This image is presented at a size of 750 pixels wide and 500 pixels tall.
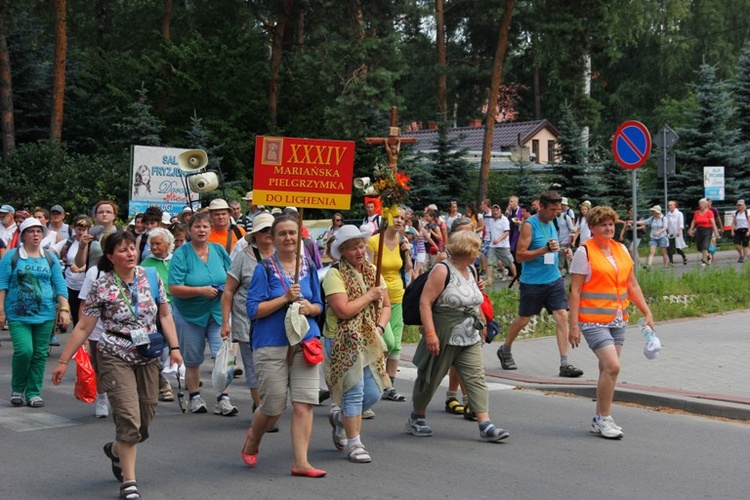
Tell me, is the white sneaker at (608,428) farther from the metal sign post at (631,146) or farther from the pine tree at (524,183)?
the pine tree at (524,183)

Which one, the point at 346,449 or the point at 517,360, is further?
the point at 517,360

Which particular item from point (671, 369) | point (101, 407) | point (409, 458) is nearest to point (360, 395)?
point (409, 458)

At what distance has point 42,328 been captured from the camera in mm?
10266

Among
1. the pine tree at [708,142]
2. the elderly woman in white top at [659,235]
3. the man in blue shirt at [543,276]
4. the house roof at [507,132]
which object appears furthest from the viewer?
the house roof at [507,132]

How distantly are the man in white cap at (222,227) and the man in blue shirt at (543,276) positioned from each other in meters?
3.01

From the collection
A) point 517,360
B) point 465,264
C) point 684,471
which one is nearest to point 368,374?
point 465,264

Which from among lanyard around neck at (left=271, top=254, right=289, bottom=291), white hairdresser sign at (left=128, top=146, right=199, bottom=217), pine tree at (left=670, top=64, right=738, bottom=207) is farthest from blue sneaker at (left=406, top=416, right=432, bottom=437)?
pine tree at (left=670, top=64, right=738, bottom=207)

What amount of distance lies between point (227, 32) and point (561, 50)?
38.5 ft

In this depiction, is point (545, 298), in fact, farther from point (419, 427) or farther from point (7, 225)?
point (7, 225)

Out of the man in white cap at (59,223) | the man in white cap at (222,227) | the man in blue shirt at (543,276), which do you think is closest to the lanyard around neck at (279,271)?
the man in white cap at (222,227)

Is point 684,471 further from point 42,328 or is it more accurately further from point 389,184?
point 42,328

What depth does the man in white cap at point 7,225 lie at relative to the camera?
18891 millimetres

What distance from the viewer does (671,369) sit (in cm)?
1123

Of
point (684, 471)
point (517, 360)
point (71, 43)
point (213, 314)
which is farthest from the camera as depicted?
point (71, 43)
